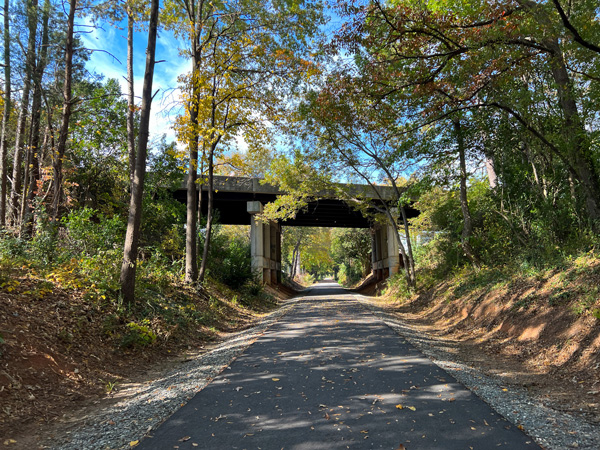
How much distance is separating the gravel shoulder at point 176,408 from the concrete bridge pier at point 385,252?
850 inches

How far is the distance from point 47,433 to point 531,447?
14.7 ft

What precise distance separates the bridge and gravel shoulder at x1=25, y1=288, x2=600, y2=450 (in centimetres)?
1495

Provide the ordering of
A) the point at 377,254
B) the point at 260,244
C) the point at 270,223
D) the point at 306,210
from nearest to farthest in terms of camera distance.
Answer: the point at 306,210, the point at 260,244, the point at 270,223, the point at 377,254

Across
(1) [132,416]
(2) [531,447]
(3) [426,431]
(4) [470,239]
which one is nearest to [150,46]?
(1) [132,416]

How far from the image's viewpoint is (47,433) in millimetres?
3838

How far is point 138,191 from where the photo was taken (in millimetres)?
8375

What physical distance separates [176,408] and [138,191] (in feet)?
17.6

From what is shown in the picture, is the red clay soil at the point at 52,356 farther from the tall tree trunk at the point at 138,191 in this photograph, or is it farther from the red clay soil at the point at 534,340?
the red clay soil at the point at 534,340

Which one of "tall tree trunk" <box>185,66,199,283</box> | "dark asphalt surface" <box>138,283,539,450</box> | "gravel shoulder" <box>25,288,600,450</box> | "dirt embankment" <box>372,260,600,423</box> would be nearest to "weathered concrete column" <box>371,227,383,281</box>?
"dirt embankment" <box>372,260,600,423</box>

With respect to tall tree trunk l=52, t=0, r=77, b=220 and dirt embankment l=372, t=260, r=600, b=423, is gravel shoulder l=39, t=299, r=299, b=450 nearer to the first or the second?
dirt embankment l=372, t=260, r=600, b=423

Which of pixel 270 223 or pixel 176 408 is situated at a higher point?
pixel 270 223

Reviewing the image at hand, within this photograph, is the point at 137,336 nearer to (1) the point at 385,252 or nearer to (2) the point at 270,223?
(2) the point at 270,223

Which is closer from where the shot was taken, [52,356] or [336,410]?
[336,410]

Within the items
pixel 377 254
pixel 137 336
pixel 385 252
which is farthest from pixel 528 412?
pixel 377 254
